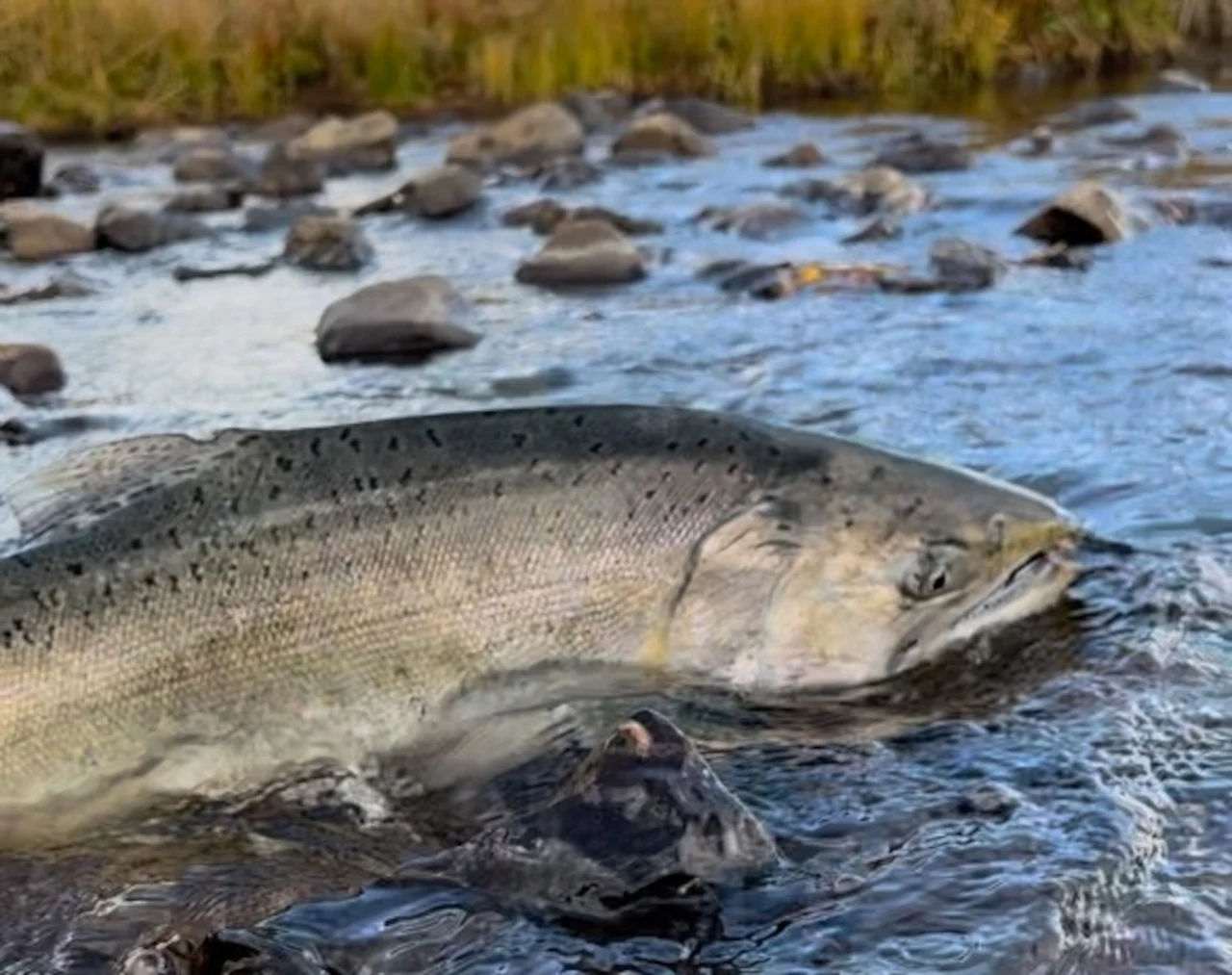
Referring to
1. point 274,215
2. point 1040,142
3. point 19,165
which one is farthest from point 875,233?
point 19,165

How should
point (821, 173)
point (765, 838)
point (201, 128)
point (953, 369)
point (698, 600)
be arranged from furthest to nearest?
point (201, 128), point (821, 173), point (953, 369), point (698, 600), point (765, 838)

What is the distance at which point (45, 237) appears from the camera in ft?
37.4

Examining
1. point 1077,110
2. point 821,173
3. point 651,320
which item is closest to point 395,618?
point 651,320

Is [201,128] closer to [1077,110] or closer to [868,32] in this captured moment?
[868,32]

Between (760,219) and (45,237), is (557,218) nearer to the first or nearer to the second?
(760,219)

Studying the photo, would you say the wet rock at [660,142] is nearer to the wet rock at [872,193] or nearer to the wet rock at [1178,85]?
the wet rock at [872,193]

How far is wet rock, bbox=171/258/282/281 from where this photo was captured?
10516mm

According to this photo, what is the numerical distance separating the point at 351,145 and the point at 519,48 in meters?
4.17

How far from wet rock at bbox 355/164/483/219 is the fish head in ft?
26.8

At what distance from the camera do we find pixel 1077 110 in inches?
604

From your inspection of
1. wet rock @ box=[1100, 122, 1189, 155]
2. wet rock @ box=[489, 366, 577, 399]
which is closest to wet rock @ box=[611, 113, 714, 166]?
wet rock @ box=[1100, 122, 1189, 155]

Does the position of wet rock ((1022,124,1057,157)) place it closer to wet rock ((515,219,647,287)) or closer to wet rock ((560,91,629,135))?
wet rock ((560,91,629,135))

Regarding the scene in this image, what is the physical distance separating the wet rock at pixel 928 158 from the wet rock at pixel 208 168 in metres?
4.75

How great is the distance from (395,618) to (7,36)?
16179 mm
